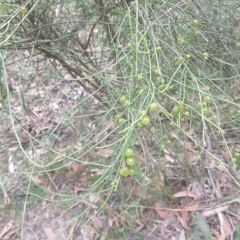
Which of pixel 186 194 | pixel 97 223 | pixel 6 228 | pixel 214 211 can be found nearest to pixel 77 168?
pixel 97 223

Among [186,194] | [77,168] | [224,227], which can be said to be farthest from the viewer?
[77,168]

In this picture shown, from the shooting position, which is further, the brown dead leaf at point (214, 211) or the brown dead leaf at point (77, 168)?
the brown dead leaf at point (77, 168)

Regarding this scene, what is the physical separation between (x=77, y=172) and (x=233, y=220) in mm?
814

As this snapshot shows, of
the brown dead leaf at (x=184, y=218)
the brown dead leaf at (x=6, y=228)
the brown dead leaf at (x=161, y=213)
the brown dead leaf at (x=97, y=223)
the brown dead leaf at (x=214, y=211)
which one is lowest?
the brown dead leaf at (x=214, y=211)

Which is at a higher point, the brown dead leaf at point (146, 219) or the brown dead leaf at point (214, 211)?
the brown dead leaf at point (146, 219)

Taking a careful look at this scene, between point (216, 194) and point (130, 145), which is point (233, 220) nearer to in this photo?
point (216, 194)

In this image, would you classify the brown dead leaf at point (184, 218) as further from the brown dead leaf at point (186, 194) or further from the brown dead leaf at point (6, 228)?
the brown dead leaf at point (6, 228)

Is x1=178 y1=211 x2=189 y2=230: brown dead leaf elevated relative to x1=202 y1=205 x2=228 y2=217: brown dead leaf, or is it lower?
elevated

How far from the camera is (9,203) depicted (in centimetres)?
194

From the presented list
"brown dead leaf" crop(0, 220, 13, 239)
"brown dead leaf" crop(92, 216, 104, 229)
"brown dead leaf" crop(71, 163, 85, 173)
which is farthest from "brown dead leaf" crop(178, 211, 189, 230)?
"brown dead leaf" crop(0, 220, 13, 239)

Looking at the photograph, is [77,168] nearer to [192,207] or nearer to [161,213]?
[161,213]

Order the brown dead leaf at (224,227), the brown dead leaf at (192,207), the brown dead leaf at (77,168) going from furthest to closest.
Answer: the brown dead leaf at (77,168) < the brown dead leaf at (192,207) < the brown dead leaf at (224,227)

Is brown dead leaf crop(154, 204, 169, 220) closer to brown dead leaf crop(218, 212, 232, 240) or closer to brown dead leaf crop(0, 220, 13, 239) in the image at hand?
brown dead leaf crop(218, 212, 232, 240)

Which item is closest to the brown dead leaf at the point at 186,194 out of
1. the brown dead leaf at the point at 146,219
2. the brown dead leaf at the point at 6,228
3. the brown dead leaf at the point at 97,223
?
the brown dead leaf at the point at 146,219
